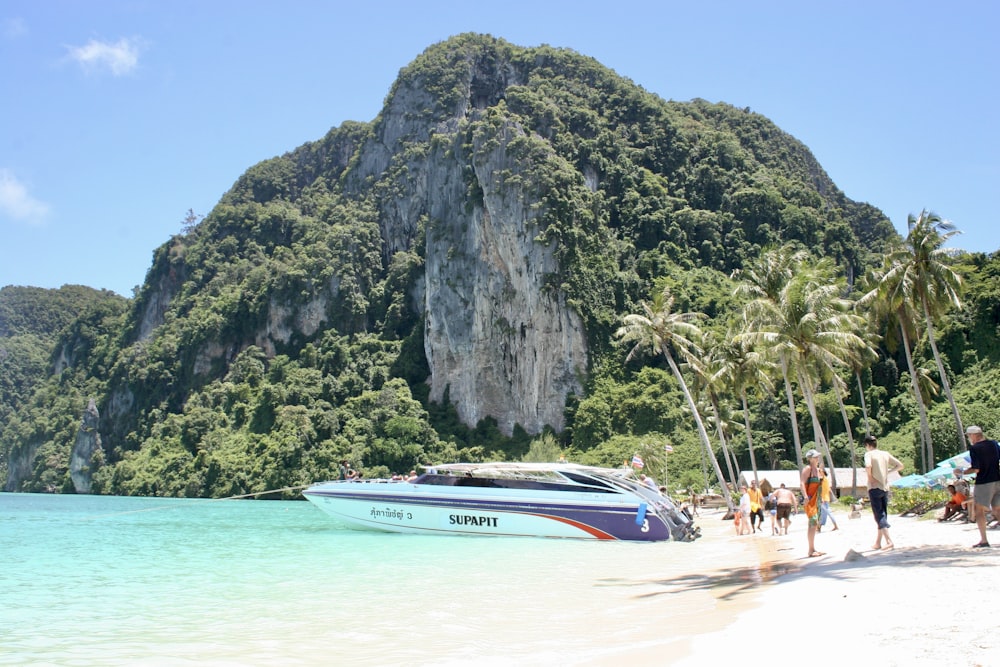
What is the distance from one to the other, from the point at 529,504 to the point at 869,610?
15.0 metres

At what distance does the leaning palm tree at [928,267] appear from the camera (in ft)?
89.2

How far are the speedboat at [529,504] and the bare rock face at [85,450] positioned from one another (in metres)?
86.3

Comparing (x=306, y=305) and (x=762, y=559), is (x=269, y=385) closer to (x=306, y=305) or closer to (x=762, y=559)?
(x=306, y=305)

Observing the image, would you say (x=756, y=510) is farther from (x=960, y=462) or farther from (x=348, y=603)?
Answer: (x=348, y=603)

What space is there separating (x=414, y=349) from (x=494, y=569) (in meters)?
74.2

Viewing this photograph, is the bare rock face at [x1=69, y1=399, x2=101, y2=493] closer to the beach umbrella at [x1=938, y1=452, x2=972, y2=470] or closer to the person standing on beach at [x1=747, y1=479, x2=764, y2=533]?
the person standing on beach at [x1=747, y1=479, x2=764, y2=533]

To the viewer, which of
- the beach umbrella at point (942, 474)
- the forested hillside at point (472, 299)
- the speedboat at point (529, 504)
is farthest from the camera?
the forested hillside at point (472, 299)

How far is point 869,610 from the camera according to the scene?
709 cm

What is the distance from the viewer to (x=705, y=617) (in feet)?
27.4

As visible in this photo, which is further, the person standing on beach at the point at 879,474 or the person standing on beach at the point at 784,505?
the person standing on beach at the point at 784,505

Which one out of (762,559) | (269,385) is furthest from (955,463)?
(269,385)

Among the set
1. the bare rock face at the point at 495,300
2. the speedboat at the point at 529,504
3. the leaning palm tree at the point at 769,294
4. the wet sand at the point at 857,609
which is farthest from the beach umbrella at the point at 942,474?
the bare rock face at the point at 495,300

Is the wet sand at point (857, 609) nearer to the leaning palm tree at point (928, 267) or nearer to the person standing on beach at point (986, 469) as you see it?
the person standing on beach at point (986, 469)

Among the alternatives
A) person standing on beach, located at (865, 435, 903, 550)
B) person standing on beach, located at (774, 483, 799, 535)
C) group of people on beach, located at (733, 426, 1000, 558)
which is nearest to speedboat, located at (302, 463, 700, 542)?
person standing on beach, located at (774, 483, 799, 535)
